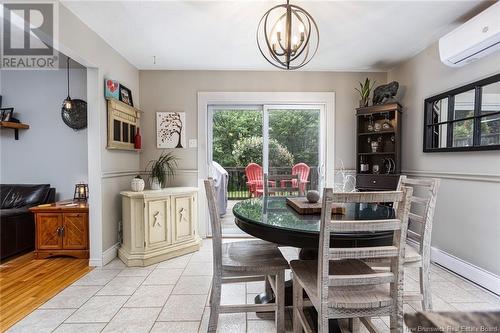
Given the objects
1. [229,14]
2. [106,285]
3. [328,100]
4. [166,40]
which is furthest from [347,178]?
[106,285]

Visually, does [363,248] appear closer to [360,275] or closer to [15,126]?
[360,275]

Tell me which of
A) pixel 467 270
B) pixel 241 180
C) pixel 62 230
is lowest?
pixel 467 270

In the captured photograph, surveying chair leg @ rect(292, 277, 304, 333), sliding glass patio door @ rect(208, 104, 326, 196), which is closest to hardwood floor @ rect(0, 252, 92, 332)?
chair leg @ rect(292, 277, 304, 333)

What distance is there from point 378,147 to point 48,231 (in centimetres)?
426

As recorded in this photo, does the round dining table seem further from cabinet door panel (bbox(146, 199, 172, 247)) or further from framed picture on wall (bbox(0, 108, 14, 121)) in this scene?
framed picture on wall (bbox(0, 108, 14, 121))

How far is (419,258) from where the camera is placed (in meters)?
1.72

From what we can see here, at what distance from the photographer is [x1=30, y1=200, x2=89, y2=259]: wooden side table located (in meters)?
3.01

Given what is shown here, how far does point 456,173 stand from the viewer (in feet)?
8.70

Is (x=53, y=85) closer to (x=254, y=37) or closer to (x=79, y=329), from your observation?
A: (x=254, y=37)

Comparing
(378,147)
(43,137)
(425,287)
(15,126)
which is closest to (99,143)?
(43,137)

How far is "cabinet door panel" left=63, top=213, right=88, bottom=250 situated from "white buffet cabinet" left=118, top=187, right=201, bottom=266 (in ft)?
1.40

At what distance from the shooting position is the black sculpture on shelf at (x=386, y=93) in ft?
10.9

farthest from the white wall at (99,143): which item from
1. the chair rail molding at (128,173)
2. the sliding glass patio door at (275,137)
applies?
the sliding glass patio door at (275,137)

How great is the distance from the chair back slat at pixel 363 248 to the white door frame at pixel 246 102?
2.74 metres
